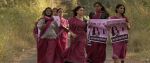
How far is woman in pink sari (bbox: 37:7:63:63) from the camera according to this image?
454 inches

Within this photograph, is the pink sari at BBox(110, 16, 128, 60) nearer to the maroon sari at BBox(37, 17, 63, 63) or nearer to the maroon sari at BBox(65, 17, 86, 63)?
the maroon sari at BBox(65, 17, 86, 63)

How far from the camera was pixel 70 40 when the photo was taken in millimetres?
11414

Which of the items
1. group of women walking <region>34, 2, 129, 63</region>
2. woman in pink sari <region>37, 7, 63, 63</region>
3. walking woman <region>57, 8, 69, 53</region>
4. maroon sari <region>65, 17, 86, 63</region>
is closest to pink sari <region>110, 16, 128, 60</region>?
group of women walking <region>34, 2, 129, 63</region>

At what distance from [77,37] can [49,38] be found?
735 millimetres

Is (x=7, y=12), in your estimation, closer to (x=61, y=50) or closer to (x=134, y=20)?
(x=134, y=20)

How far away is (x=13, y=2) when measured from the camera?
21734 mm

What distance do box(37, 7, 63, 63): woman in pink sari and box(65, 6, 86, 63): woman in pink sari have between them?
0.43m

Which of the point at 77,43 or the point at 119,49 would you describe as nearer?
the point at 77,43

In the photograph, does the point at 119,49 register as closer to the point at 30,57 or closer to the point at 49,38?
the point at 49,38

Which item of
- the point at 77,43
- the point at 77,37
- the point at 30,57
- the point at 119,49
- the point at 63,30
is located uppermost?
the point at 63,30

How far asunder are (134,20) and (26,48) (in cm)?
393

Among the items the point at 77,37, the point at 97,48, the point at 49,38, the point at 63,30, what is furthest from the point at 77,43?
the point at 97,48

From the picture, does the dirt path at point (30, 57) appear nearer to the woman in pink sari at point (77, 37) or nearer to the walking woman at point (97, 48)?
the walking woman at point (97, 48)

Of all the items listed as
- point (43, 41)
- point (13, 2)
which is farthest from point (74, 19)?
point (13, 2)
